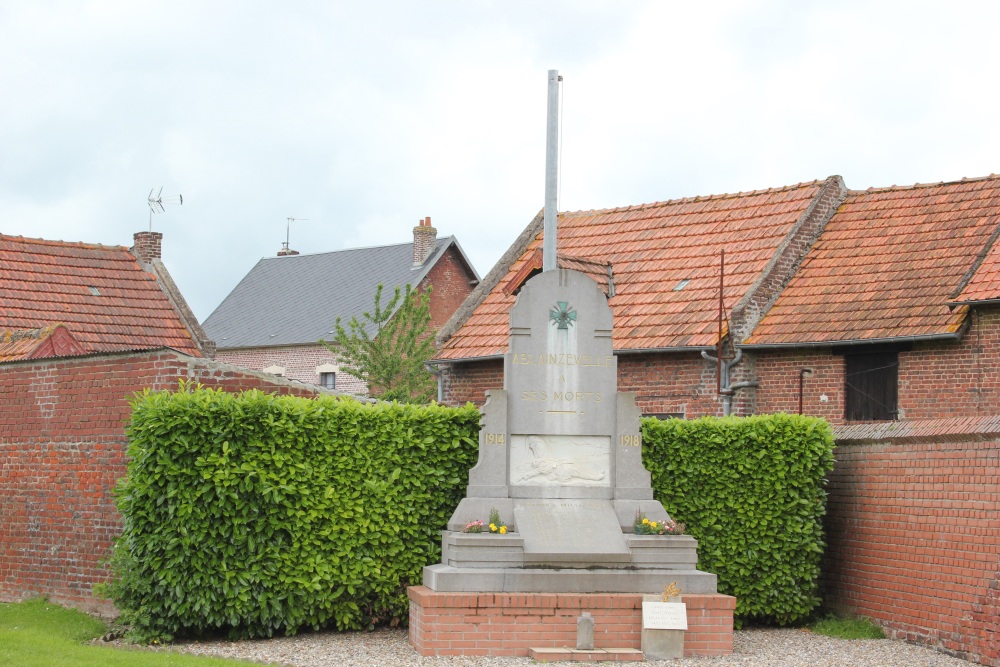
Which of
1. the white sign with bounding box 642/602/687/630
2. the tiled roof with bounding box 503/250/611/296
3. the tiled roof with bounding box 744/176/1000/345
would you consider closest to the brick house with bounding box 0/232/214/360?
the tiled roof with bounding box 503/250/611/296

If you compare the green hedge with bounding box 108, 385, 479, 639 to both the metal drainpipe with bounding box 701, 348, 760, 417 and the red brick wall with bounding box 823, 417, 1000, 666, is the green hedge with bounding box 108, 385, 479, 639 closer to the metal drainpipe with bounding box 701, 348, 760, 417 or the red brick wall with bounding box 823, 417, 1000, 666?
the red brick wall with bounding box 823, 417, 1000, 666

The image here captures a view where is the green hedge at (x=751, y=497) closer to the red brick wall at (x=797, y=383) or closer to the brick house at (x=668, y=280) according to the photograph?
the red brick wall at (x=797, y=383)

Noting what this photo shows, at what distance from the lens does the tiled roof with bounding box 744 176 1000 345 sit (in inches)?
833

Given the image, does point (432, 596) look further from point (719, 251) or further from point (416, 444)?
point (719, 251)

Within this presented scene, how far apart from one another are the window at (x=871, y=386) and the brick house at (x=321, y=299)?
24238 mm

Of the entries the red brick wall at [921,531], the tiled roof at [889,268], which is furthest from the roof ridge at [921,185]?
the red brick wall at [921,531]

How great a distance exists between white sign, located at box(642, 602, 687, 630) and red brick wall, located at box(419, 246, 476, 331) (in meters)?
33.1

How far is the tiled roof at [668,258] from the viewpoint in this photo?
23219mm

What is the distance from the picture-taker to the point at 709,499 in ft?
49.2

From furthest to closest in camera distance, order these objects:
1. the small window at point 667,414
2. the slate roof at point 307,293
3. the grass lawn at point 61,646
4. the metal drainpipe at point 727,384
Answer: the slate roof at point 307,293, the small window at point 667,414, the metal drainpipe at point 727,384, the grass lawn at point 61,646

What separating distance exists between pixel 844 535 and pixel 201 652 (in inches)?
300

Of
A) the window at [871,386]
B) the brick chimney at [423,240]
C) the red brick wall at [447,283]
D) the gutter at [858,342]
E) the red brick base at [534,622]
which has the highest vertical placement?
the brick chimney at [423,240]

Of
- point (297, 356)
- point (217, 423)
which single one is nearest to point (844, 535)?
point (217, 423)

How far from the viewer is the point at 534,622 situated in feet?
41.4
